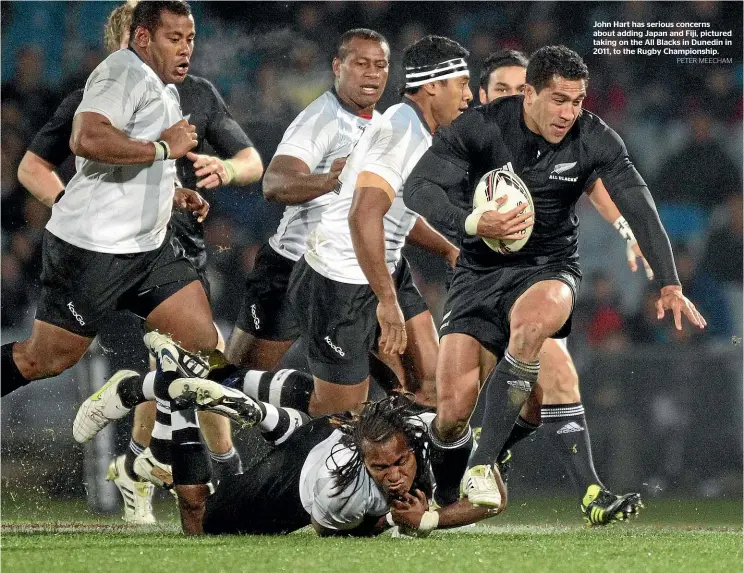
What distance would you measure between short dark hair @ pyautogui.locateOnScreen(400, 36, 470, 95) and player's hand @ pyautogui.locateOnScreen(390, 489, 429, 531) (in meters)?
2.28

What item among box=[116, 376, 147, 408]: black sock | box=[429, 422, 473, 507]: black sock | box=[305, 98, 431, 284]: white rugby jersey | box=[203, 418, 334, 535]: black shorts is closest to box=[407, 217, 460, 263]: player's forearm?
box=[305, 98, 431, 284]: white rugby jersey

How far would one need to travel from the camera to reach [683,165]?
24.7ft

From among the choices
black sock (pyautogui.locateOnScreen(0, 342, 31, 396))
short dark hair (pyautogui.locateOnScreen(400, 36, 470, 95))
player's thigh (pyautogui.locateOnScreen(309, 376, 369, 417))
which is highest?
short dark hair (pyautogui.locateOnScreen(400, 36, 470, 95))

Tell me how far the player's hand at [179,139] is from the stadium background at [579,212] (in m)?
1.80

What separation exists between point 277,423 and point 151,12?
2089 mm

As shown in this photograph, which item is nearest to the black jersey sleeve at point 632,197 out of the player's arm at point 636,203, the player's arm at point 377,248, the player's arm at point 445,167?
the player's arm at point 636,203

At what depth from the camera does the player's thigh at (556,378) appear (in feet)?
18.7

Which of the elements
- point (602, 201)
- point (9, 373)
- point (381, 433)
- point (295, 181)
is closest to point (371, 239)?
point (295, 181)

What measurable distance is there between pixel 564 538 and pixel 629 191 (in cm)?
153

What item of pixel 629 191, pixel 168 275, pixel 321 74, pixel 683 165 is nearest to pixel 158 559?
pixel 168 275

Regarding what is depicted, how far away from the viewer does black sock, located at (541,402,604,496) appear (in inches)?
219

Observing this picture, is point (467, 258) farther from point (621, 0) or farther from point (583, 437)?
point (621, 0)

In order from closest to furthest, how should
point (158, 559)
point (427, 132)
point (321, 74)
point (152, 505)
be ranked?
point (158, 559) → point (427, 132) → point (152, 505) → point (321, 74)

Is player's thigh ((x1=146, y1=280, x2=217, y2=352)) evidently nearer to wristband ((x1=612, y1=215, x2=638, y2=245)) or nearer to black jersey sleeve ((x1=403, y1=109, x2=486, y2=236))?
black jersey sleeve ((x1=403, y1=109, x2=486, y2=236))
